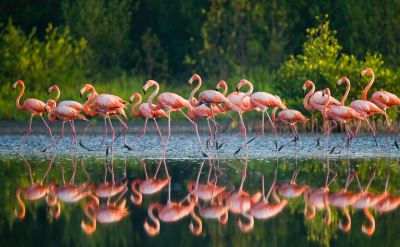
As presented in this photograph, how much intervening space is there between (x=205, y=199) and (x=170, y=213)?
1.04 metres

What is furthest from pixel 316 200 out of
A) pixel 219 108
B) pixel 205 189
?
pixel 219 108

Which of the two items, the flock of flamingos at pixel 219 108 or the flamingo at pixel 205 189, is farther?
the flock of flamingos at pixel 219 108

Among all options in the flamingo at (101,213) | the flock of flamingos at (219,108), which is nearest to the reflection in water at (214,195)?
the flamingo at (101,213)

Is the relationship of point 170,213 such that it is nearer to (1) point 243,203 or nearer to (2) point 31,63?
(1) point 243,203

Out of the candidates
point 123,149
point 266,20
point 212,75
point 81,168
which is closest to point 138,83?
point 212,75

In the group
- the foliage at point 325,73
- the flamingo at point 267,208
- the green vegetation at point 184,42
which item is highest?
the green vegetation at point 184,42

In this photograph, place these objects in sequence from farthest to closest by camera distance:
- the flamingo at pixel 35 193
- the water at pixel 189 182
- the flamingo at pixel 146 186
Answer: the flamingo at pixel 146 186, the flamingo at pixel 35 193, the water at pixel 189 182

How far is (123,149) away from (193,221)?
742cm

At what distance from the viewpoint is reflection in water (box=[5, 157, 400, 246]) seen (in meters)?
10.2

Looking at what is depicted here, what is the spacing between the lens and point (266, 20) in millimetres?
30438

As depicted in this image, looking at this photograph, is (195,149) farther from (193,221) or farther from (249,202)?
(193,221)

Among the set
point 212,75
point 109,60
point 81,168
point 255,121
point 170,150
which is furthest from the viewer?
point 109,60

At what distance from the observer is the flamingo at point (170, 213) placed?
9773mm

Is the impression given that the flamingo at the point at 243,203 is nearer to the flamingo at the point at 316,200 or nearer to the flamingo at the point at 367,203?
the flamingo at the point at 316,200
